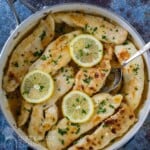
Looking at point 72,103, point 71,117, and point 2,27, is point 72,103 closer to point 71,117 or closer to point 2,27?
point 71,117

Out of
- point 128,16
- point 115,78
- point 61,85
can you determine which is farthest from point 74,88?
point 128,16

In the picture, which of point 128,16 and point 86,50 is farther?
point 128,16

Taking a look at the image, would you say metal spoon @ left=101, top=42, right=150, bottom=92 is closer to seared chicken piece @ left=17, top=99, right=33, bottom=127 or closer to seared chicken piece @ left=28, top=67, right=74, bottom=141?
seared chicken piece @ left=28, top=67, right=74, bottom=141

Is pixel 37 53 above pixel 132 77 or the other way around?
above

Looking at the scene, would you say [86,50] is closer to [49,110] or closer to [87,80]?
[87,80]

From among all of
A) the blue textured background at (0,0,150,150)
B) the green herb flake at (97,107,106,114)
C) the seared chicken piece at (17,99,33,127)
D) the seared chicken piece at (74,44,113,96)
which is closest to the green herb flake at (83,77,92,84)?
the seared chicken piece at (74,44,113,96)

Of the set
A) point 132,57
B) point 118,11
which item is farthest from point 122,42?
point 118,11
